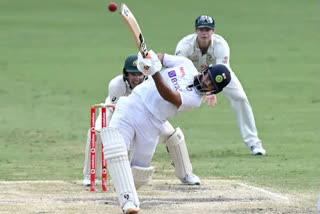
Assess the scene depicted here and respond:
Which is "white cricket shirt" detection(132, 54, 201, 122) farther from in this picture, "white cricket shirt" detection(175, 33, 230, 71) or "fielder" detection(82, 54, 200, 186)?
"white cricket shirt" detection(175, 33, 230, 71)

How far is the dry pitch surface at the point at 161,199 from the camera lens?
7746 millimetres

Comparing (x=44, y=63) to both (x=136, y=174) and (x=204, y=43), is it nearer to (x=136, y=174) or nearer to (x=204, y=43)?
(x=204, y=43)

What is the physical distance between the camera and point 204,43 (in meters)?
11.6

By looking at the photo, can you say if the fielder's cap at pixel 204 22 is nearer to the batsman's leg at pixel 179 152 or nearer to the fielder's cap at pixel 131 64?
the batsman's leg at pixel 179 152

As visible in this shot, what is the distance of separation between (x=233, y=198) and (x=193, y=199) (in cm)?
37

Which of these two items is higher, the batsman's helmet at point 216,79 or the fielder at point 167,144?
the batsman's helmet at point 216,79

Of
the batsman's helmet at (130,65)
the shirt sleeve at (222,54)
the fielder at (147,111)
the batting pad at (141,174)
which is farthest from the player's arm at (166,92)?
the shirt sleeve at (222,54)

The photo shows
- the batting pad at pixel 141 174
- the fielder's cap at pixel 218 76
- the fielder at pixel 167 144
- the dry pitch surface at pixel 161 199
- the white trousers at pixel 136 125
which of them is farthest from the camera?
the fielder at pixel 167 144

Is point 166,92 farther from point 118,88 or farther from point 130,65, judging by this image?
point 118,88

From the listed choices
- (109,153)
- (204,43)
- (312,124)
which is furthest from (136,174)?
(312,124)

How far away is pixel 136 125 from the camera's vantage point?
300 inches

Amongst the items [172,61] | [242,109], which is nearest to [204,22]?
[242,109]

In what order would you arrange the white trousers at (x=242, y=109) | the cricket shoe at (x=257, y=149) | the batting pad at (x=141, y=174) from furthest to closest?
1. the white trousers at (x=242, y=109)
2. the cricket shoe at (x=257, y=149)
3. the batting pad at (x=141, y=174)

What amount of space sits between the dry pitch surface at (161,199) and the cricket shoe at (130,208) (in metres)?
0.44
